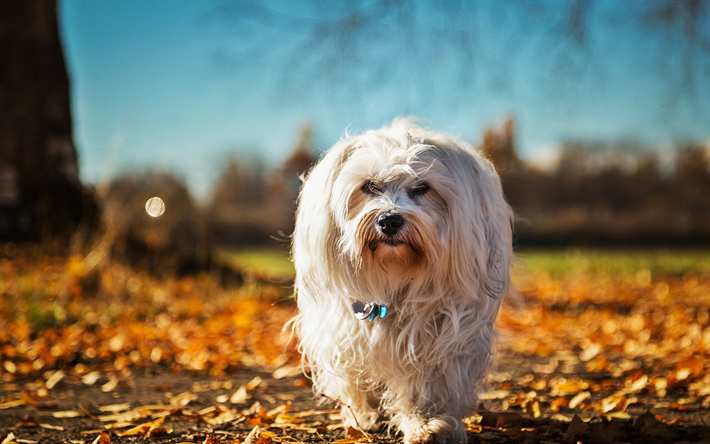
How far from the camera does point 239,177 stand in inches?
948

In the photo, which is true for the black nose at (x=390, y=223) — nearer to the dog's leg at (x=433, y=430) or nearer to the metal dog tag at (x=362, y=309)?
the metal dog tag at (x=362, y=309)

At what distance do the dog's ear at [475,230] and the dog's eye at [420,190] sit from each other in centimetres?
11

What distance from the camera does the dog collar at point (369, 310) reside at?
2551 millimetres

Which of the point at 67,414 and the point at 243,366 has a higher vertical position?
the point at 67,414

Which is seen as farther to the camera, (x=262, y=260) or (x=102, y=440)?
(x=262, y=260)

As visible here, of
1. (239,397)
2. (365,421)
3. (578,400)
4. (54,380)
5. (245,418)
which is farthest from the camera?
(54,380)

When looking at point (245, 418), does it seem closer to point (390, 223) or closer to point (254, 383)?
point (254, 383)

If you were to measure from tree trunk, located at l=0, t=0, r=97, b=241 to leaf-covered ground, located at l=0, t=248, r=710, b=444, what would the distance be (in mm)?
746

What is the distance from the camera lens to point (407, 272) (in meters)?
2.52

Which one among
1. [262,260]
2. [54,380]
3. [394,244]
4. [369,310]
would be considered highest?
[394,244]

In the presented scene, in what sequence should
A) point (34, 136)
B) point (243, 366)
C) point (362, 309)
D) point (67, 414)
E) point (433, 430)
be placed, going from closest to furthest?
point (433, 430) → point (362, 309) → point (67, 414) → point (243, 366) → point (34, 136)

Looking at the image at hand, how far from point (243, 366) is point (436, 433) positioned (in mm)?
2534

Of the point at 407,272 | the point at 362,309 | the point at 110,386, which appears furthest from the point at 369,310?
the point at 110,386

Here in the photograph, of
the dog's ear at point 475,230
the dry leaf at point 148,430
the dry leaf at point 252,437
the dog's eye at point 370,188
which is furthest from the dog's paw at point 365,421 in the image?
the dog's eye at point 370,188
